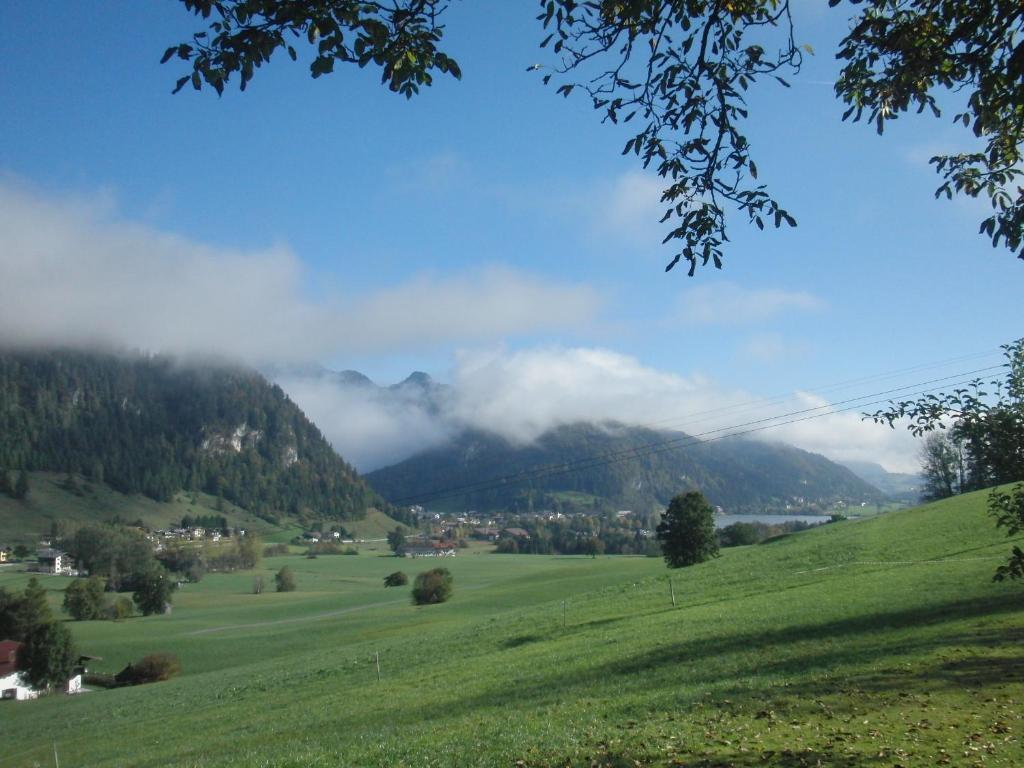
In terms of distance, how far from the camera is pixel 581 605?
43062mm

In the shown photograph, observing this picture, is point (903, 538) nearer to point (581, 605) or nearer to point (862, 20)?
point (581, 605)

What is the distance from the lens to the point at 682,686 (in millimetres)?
15992

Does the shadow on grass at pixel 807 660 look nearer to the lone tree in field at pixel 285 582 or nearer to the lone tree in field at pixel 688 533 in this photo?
the lone tree in field at pixel 688 533

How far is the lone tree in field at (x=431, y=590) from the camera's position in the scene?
86.0m

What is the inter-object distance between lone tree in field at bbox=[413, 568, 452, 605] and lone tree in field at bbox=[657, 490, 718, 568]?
99.6ft

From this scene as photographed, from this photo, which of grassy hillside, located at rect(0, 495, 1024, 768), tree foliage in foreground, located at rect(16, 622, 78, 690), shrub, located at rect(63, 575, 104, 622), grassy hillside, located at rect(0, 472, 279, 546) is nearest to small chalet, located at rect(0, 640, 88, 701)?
tree foliage in foreground, located at rect(16, 622, 78, 690)

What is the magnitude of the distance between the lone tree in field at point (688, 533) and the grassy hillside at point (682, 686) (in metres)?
11.8

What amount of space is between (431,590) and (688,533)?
34188mm

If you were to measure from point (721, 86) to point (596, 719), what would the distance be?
10790 mm

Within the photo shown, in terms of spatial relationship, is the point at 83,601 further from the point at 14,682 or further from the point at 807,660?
the point at 807,660

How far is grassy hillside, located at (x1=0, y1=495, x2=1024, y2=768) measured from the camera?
10.5 m

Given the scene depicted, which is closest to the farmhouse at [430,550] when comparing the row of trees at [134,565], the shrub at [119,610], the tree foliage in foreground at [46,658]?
the row of trees at [134,565]

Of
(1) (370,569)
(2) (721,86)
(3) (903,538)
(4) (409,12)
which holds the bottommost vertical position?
(1) (370,569)

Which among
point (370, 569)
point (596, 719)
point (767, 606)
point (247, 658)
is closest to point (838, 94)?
point (596, 719)
